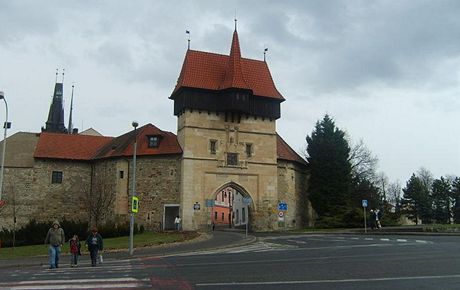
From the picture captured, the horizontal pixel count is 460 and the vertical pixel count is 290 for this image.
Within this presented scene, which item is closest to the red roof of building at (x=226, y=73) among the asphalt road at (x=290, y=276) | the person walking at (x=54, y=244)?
the person walking at (x=54, y=244)

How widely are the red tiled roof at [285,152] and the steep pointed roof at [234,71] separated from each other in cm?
809

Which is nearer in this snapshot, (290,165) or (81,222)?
(81,222)

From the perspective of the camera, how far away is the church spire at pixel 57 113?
3605 inches

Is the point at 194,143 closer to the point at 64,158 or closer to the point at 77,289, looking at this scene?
the point at 64,158

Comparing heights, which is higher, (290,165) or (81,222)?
(290,165)

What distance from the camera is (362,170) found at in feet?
→ 211

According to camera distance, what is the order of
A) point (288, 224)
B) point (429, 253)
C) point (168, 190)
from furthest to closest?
point (288, 224) → point (168, 190) → point (429, 253)

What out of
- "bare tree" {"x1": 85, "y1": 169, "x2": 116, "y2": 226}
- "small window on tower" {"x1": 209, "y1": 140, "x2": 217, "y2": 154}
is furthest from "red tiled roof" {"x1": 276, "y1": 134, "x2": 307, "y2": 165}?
"bare tree" {"x1": 85, "y1": 169, "x2": 116, "y2": 226}

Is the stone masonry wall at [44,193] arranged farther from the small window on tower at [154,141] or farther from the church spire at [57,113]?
the church spire at [57,113]

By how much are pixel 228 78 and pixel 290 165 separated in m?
10.9

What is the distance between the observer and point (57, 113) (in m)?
93.4

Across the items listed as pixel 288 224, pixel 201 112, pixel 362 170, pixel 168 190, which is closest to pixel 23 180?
pixel 168 190

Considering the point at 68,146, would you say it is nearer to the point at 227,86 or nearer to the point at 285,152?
the point at 227,86

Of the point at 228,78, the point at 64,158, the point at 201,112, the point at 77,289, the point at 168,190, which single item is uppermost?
the point at 228,78
